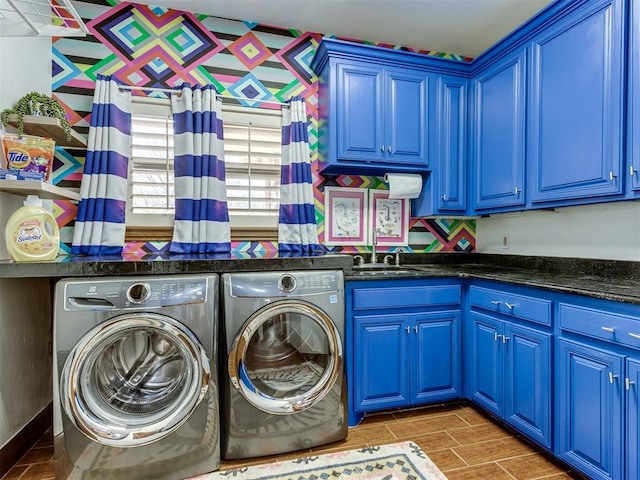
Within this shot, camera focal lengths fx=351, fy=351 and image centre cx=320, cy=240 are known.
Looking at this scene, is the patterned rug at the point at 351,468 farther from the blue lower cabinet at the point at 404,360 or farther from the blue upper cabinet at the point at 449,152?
the blue upper cabinet at the point at 449,152

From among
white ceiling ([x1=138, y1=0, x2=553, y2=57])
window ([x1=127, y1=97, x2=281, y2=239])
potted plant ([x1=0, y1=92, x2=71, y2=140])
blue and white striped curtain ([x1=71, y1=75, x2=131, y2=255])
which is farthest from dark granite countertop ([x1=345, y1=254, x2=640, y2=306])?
potted plant ([x1=0, y1=92, x2=71, y2=140])

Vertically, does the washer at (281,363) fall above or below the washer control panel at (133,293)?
below

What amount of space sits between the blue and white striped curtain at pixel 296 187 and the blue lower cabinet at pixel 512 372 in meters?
1.24

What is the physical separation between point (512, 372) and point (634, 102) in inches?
56.3

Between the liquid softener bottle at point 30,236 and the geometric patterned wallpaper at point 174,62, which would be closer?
the liquid softener bottle at point 30,236

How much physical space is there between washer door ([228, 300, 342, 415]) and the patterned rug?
252mm

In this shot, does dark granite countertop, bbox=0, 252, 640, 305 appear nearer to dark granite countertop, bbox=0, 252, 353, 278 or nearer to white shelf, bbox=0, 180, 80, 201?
dark granite countertop, bbox=0, 252, 353, 278

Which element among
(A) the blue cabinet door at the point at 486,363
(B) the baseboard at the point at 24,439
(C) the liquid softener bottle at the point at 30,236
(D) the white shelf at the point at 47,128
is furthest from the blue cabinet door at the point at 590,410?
(D) the white shelf at the point at 47,128

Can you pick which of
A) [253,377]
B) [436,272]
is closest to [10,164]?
[253,377]

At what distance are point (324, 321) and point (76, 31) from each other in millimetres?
1821

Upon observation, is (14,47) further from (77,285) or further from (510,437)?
(510,437)

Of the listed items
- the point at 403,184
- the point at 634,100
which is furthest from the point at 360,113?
the point at 634,100

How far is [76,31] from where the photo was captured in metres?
1.63

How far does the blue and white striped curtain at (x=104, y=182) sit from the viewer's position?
215 cm
